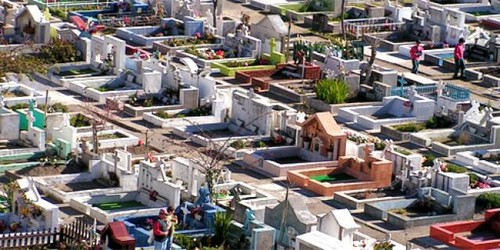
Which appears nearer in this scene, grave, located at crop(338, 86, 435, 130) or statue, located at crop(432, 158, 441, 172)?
statue, located at crop(432, 158, 441, 172)

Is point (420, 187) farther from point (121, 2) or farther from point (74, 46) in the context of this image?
point (121, 2)

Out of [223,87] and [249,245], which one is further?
[223,87]

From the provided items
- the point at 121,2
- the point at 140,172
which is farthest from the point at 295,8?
the point at 140,172

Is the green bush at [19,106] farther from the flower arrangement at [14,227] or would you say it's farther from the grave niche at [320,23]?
the grave niche at [320,23]

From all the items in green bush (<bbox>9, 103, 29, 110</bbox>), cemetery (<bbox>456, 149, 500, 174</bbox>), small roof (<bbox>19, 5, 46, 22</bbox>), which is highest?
small roof (<bbox>19, 5, 46, 22</bbox>)

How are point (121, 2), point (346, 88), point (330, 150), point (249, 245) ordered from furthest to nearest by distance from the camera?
point (121, 2), point (346, 88), point (330, 150), point (249, 245)

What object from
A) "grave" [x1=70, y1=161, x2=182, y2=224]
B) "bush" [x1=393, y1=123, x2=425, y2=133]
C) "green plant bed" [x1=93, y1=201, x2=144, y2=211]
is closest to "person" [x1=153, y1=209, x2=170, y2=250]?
"grave" [x1=70, y1=161, x2=182, y2=224]

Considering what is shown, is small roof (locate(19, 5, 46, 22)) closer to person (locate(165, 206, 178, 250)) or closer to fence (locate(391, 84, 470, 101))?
fence (locate(391, 84, 470, 101))

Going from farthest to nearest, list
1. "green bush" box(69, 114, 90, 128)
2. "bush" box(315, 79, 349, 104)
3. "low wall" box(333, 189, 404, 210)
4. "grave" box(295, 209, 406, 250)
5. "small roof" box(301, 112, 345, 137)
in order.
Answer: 1. "bush" box(315, 79, 349, 104)
2. "green bush" box(69, 114, 90, 128)
3. "small roof" box(301, 112, 345, 137)
4. "low wall" box(333, 189, 404, 210)
5. "grave" box(295, 209, 406, 250)
